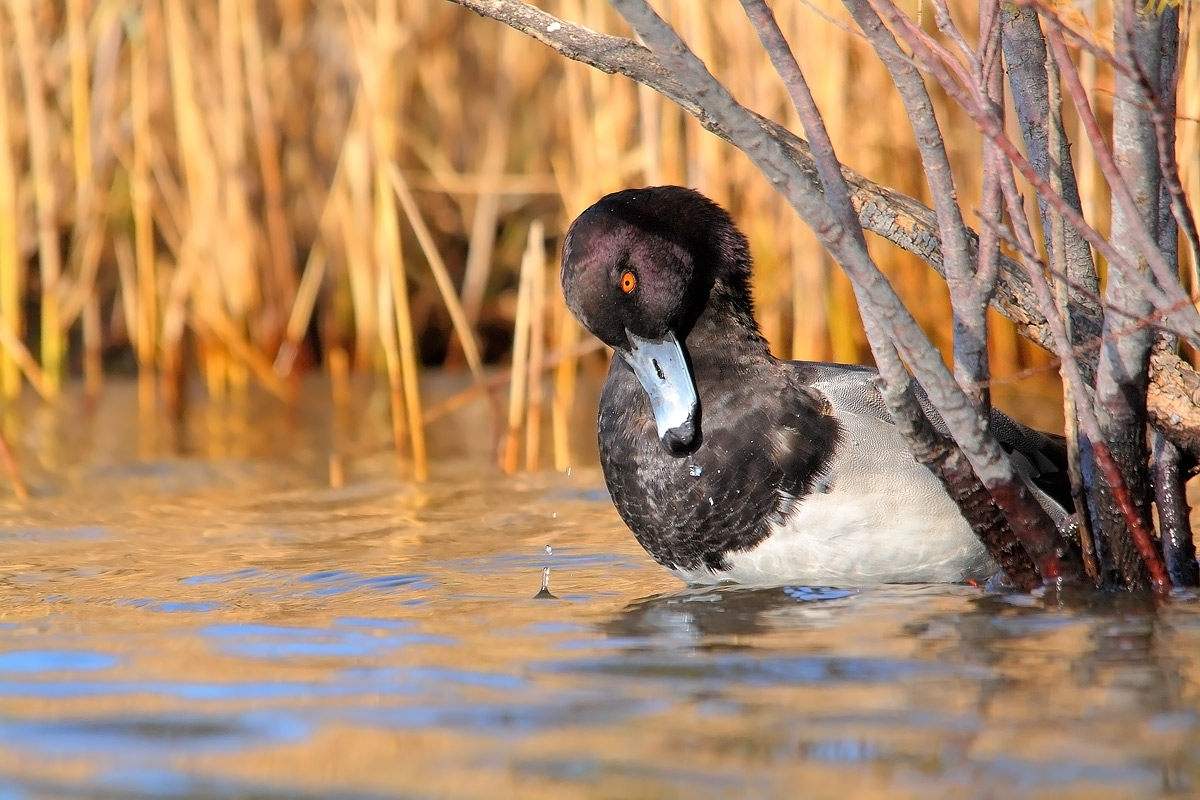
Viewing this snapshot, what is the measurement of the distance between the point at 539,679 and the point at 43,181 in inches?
179

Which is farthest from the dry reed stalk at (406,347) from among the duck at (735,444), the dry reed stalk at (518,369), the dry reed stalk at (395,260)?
the duck at (735,444)

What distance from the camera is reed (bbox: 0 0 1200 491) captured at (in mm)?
5148

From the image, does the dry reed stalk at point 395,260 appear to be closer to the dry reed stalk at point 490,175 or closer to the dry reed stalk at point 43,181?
the dry reed stalk at point 43,181

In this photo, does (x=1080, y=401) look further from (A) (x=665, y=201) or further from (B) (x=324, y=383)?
(B) (x=324, y=383)

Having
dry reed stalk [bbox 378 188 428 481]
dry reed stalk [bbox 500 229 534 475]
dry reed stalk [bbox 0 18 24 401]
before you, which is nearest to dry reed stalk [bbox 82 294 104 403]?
dry reed stalk [bbox 0 18 24 401]

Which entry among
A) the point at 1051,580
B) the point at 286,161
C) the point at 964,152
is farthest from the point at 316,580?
the point at 286,161

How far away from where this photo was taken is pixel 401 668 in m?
2.35

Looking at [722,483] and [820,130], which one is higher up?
[820,130]

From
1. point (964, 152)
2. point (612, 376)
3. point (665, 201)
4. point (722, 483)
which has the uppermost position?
point (964, 152)

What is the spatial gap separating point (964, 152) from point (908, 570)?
11.0 ft

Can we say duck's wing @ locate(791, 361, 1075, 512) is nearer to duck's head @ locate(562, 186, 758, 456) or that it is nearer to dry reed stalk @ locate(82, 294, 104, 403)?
duck's head @ locate(562, 186, 758, 456)

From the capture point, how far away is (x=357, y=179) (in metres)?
5.87

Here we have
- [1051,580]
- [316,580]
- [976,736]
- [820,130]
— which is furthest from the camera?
[316,580]

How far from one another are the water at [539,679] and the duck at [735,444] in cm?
9
